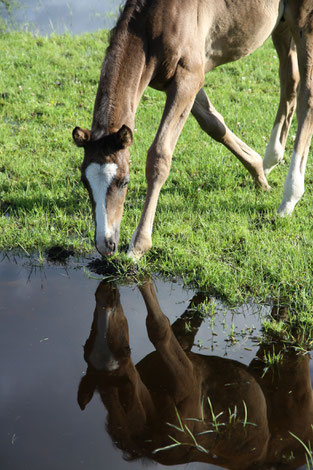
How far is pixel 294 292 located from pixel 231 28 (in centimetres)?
247

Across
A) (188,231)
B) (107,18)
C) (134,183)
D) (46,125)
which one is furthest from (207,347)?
(107,18)

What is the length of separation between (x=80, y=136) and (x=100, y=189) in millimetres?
396

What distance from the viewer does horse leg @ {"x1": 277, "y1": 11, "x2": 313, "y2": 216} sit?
4988 mm

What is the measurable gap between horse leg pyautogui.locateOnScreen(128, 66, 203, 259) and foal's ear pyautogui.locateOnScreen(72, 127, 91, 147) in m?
0.61

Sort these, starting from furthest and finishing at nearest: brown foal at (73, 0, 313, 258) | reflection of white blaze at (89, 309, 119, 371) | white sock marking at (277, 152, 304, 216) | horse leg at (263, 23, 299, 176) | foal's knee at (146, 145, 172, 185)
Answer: horse leg at (263, 23, 299, 176) < white sock marking at (277, 152, 304, 216) < foal's knee at (146, 145, 172, 185) < brown foal at (73, 0, 313, 258) < reflection of white blaze at (89, 309, 119, 371)

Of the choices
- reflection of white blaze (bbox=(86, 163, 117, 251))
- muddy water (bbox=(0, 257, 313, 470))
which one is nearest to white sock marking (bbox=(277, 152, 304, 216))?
muddy water (bbox=(0, 257, 313, 470))

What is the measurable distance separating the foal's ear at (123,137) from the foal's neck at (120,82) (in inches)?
6.6

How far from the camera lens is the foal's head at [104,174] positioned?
3.93 meters

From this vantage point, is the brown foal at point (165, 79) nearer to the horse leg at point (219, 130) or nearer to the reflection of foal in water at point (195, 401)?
the horse leg at point (219, 130)

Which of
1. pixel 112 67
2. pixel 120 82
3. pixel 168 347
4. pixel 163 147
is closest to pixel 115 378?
pixel 168 347

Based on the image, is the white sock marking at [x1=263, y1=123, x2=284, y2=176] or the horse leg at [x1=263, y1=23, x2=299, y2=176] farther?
the white sock marking at [x1=263, y1=123, x2=284, y2=176]

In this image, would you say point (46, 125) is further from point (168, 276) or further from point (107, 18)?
→ point (107, 18)

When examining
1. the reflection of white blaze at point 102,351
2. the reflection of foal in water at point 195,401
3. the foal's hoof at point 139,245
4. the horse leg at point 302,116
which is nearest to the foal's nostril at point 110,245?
the foal's hoof at point 139,245

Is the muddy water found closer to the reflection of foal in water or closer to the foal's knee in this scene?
the reflection of foal in water
